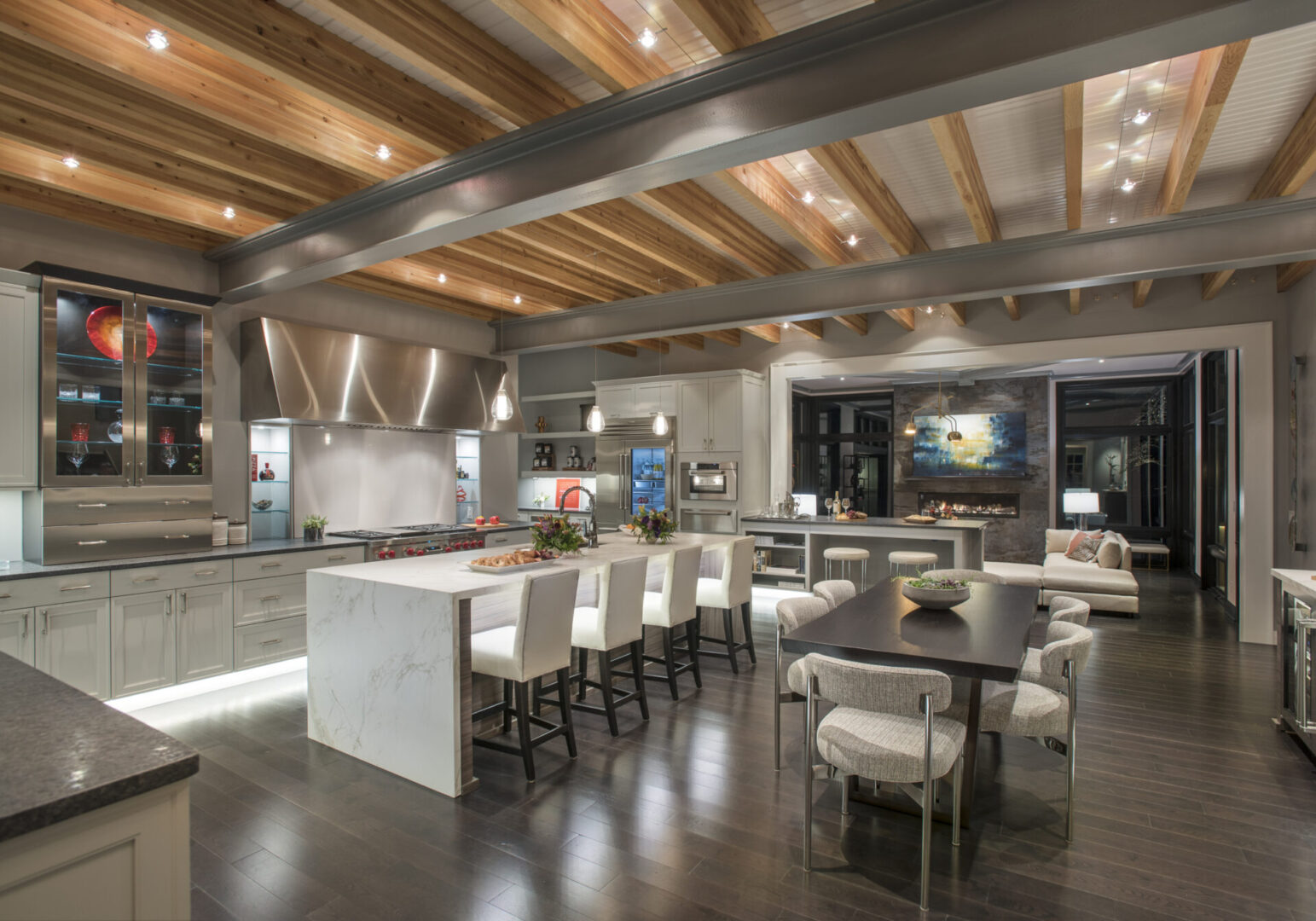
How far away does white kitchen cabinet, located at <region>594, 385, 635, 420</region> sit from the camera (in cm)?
868

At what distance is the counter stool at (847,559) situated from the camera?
6.77m

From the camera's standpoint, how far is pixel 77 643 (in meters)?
3.90

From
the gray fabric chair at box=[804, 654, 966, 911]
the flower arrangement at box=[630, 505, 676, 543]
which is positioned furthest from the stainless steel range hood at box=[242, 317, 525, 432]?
the gray fabric chair at box=[804, 654, 966, 911]

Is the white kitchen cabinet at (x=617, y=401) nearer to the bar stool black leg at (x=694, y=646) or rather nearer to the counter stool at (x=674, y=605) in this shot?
the bar stool black leg at (x=694, y=646)

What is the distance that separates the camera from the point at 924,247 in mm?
5418

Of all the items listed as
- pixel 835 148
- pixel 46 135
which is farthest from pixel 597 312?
pixel 46 135

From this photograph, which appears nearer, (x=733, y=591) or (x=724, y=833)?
(x=724, y=833)

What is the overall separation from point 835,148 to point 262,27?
8.46ft

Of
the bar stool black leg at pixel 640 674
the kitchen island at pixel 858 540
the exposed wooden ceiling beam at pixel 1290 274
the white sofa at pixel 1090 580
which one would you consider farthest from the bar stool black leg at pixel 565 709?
the exposed wooden ceiling beam at pixel 1290 274

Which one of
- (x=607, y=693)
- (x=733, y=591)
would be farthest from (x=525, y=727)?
(x=733, y=591)

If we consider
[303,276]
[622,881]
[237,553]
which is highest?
[303,276]

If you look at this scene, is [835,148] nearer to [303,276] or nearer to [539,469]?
[303,276]

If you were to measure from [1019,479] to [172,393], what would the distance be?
34.6 ft

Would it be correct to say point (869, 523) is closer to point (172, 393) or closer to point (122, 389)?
point (172, 393)
